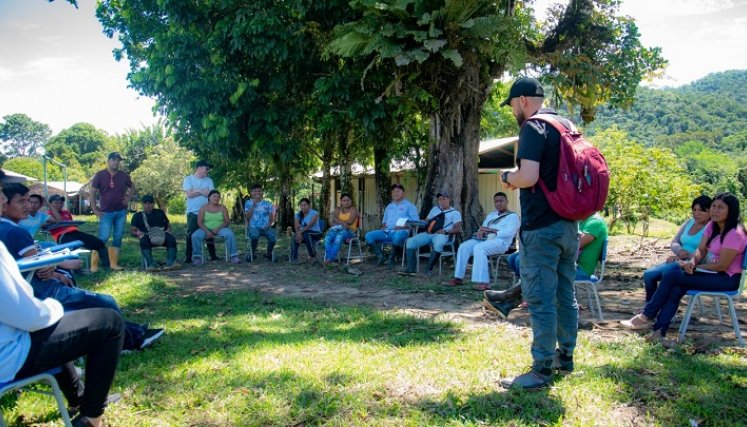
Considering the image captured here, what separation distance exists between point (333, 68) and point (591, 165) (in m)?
8.83

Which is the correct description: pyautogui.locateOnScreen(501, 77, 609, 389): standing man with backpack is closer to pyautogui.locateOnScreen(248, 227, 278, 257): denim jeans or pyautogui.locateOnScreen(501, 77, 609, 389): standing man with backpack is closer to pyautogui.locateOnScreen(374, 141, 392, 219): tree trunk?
pyautogui.locateOnScreen(248, 227, 278, 257): denim jeans

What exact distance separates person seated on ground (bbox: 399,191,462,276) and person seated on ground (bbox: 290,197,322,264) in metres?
2.29

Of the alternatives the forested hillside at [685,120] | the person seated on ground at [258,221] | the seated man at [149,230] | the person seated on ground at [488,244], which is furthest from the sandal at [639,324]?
the forested hillside at [685,120]

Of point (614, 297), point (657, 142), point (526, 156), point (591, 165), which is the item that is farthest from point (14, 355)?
point (657, 142)

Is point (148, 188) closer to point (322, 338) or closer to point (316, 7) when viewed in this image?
point (316, 7)

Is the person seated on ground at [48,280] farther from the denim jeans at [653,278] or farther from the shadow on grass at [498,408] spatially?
the denim jeans at [653,278]

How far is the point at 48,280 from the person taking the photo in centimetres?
404

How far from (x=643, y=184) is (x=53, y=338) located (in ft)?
58.2

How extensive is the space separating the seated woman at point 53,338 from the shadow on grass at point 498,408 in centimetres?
198

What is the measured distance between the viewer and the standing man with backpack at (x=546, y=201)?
344cm

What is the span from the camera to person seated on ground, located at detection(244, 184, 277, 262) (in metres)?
11.1

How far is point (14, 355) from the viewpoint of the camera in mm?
2535

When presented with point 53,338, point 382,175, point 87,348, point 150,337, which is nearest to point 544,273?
point 87,348

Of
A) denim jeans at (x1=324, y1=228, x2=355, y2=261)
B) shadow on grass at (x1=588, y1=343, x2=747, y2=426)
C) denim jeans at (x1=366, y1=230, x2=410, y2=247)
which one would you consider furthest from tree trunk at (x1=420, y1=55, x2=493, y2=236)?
shadow on grass at (x1=588, y1=343, x2=747, y2=426)
